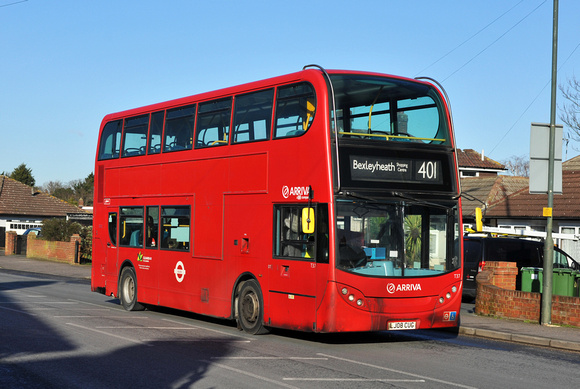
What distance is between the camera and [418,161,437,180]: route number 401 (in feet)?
43.4

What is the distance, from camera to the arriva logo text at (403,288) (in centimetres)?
1270

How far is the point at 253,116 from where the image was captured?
14.4 m

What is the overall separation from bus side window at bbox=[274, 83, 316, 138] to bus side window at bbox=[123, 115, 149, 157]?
17.5 feet

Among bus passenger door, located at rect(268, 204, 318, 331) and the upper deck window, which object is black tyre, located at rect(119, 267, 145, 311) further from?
the upper deck window

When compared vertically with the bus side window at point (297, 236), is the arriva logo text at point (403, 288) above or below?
below

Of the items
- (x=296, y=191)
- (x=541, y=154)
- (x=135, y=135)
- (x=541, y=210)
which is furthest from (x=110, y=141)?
(x=541, y=210)

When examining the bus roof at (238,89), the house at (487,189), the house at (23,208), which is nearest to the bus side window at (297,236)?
the bus roof at (238,89)

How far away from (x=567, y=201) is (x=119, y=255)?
2009 cm

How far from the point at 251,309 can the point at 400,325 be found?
2909 millimetres

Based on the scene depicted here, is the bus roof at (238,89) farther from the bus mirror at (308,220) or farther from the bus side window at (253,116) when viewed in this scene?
the bus mirror at (308,220)

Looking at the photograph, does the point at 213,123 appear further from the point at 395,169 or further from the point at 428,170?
the point at 428,170

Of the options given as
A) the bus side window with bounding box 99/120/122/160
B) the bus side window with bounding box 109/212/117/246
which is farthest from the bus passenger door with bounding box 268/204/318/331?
the bus side window with bounding box 99/120/122/160

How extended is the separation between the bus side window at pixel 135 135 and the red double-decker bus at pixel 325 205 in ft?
7.63

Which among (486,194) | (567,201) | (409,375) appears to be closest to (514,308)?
(409,375)
